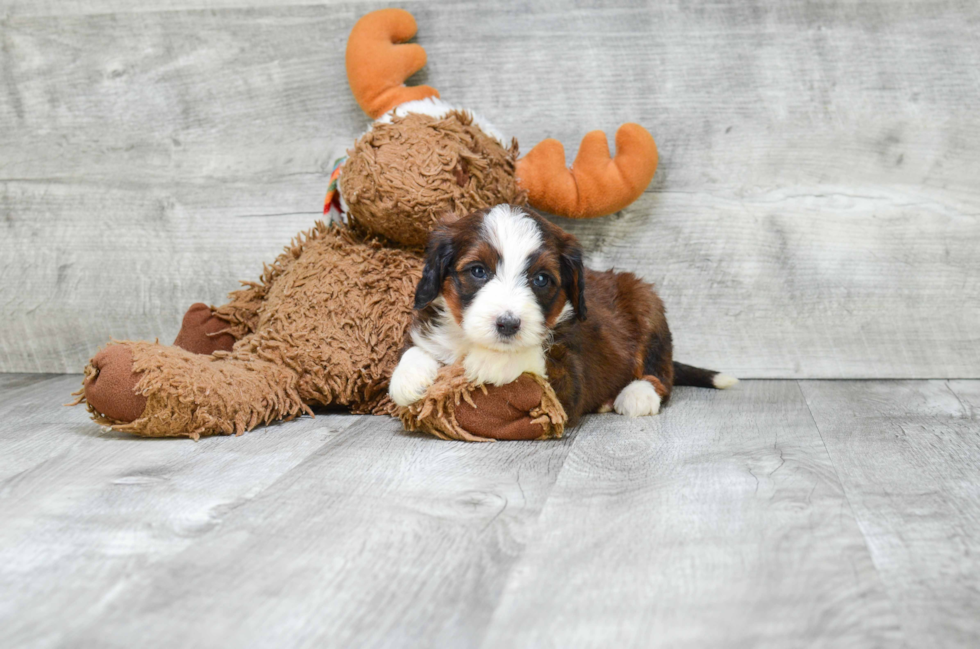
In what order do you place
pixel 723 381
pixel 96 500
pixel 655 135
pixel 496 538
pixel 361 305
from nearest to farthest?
pixel 496 538
pixel 96 500
pixel 361 305
pixel 723 381
pixel 655 135

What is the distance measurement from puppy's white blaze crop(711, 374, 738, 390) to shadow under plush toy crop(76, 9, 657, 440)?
69cm

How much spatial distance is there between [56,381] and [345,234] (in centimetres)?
137

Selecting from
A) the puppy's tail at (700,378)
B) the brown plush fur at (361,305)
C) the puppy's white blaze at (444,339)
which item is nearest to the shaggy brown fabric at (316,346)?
the brown plush fur at (361,305)

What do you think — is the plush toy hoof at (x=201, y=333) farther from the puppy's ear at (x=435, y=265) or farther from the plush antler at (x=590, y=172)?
the plush antler at (x=590, y=172)

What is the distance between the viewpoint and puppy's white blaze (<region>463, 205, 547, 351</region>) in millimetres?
2016

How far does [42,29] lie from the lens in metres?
3.16

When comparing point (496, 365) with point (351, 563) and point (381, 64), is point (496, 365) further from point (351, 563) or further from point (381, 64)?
point (381, 64)

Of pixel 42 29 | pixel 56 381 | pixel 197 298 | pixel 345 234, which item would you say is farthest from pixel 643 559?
pixel 42 29

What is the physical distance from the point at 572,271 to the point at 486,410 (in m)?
0.44

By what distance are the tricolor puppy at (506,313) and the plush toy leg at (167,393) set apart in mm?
441

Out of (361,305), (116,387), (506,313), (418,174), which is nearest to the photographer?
(506,313)

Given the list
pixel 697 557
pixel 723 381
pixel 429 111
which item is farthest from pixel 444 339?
pixel 723 381

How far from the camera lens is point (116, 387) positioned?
6.93 feet

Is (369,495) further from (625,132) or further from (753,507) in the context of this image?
(625,132)
